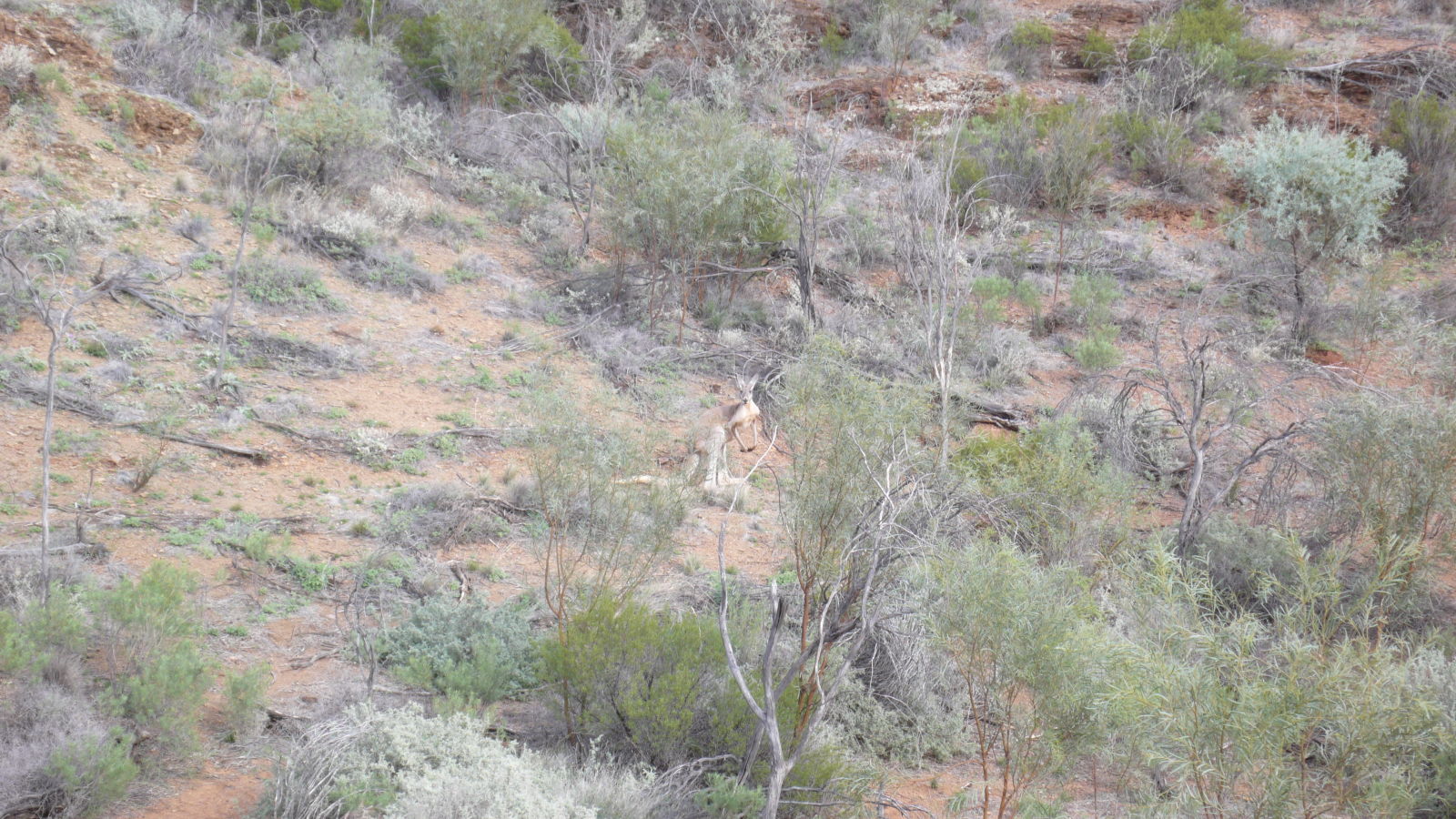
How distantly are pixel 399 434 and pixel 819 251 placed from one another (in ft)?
26.0

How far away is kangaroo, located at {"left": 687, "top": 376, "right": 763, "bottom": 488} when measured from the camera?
852 cm

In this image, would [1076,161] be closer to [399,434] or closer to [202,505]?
[399,434]

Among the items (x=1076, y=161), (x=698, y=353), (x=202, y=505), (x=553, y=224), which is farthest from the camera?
(x=1076, y=161)

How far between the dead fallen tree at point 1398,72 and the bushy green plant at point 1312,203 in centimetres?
493

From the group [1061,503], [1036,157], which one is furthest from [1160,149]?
[1061,503]

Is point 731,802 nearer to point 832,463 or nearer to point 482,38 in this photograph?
point 832,463

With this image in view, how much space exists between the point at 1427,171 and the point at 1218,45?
4.77 metres

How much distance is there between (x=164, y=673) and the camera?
448cm

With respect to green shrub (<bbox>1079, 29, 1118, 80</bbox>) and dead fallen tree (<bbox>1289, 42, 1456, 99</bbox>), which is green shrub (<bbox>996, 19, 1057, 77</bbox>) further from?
dead fallen tree (<bbox>1289, 42, 1456, 99</bbox>)

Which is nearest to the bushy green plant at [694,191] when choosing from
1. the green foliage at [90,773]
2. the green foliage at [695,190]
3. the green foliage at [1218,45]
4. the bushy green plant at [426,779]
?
the green foliage at [695,190]

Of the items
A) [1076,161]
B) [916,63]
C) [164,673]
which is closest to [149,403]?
[164,673]

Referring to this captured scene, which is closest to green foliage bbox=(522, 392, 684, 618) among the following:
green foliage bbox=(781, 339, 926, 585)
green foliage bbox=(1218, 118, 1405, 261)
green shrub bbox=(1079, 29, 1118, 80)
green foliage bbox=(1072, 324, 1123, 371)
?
Result: green foliage bbox=(781, 339, 926, 585)

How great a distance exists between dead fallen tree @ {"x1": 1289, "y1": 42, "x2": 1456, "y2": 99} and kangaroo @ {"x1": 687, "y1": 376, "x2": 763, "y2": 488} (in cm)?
Result: 1506

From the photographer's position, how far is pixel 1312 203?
42.6 feet
